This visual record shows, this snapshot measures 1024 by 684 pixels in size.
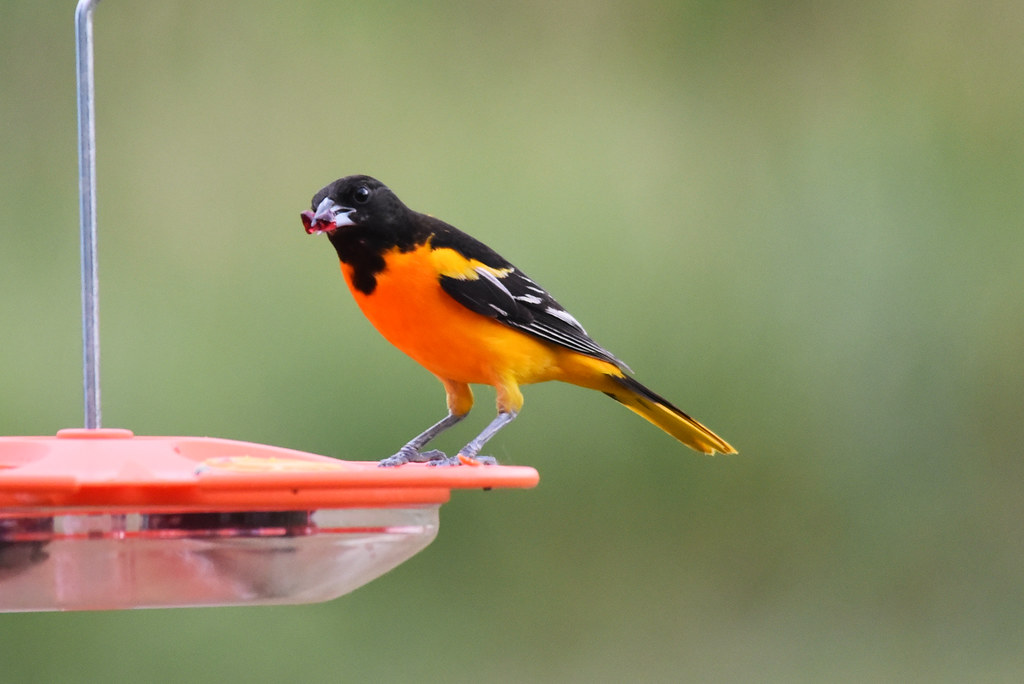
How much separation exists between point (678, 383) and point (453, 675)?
1.28 metres

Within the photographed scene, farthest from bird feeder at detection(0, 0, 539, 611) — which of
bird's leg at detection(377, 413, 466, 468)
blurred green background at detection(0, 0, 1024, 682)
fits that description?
blurred green background at detection(0, 0, 1024, 682)

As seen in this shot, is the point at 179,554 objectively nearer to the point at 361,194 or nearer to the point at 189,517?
the point at 189,517

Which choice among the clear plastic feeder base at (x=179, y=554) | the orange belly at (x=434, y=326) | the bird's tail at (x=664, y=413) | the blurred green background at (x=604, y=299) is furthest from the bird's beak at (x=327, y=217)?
the blurred green background at (x=604, y=299)

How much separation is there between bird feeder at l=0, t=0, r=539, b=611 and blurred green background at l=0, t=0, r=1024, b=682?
2.27m

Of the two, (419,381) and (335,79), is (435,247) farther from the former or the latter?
(335,79)

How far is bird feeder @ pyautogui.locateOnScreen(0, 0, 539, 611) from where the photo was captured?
1177 mm

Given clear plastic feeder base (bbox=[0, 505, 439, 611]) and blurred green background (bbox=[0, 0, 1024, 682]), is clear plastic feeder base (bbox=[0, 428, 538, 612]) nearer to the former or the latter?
clear plastic feeder base (bbox=[0, 505, 439, 611])

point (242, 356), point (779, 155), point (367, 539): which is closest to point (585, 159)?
Result: point (779, 155)

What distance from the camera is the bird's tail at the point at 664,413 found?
2.18 m

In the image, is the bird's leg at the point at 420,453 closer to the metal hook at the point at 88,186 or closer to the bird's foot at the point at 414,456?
the bird's foot at the point at 414,456

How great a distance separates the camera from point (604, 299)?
159 inches

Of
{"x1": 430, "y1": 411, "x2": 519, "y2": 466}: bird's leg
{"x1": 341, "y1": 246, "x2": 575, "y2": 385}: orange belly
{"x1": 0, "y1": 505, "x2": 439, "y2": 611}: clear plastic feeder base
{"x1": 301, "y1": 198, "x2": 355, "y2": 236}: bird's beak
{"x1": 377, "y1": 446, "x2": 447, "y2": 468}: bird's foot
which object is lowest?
{"x1": 0, "y1": 505, "x2": 439, "y2": 611}: clear plastic feeder base

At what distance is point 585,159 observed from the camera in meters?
4.29

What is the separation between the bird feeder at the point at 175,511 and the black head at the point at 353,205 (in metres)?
0.37
